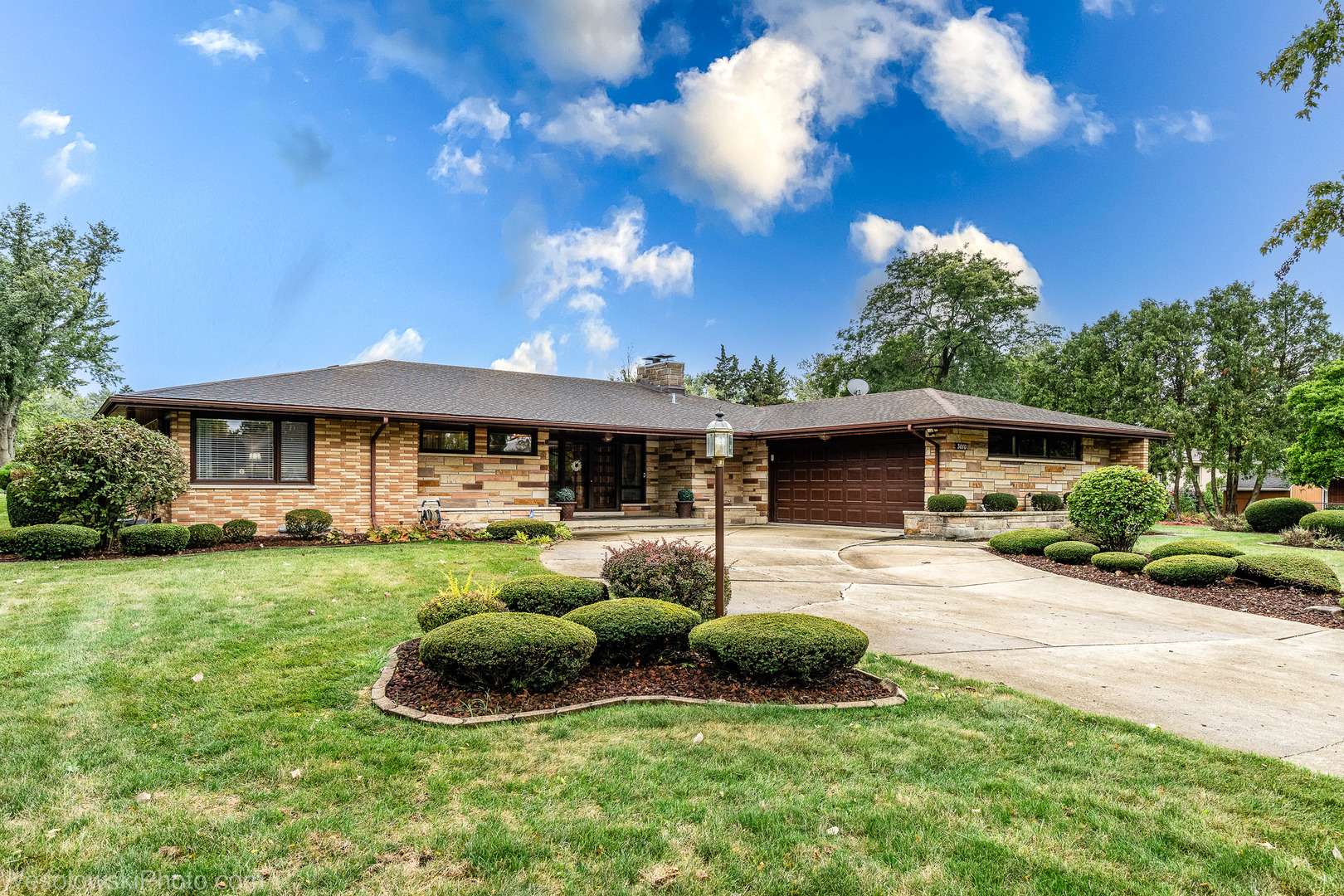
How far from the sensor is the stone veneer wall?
15945 mm

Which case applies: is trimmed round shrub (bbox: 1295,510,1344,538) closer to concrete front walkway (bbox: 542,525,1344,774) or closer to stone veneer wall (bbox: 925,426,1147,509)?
stone veneer wall (bbox: 925,426,1147,509)

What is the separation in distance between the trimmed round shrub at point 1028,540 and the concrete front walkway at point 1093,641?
2.75 feet

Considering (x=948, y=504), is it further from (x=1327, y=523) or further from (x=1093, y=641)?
(x=1093, y=641)

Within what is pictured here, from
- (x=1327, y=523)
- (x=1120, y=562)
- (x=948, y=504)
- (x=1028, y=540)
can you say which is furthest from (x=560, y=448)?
(x=1327, y=523)

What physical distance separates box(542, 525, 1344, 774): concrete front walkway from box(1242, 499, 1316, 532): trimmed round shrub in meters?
10.0

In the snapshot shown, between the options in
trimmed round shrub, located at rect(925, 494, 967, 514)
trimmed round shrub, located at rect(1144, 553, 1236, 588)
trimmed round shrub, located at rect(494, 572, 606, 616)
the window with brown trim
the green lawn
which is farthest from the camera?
trimmed round shrub, located at rect(925, 494, 967, 514)

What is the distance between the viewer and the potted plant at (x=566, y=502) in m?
17.1

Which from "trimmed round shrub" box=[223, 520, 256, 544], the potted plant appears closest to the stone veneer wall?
the potted plant

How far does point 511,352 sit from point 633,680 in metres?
33.0

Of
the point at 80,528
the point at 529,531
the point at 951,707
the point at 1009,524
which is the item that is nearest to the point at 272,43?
the point at 80,528

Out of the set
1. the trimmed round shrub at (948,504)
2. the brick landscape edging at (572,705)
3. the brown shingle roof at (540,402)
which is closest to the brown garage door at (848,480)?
the brown shingle roof at (540,402)

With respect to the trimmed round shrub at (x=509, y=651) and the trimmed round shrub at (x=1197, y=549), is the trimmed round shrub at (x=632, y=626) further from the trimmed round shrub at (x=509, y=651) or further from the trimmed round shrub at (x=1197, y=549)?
the trimmed round shrub at (x=1197, y=549)

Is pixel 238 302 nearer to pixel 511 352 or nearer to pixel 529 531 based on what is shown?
pixel 511 352

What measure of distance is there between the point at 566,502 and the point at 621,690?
13025 millimetres
